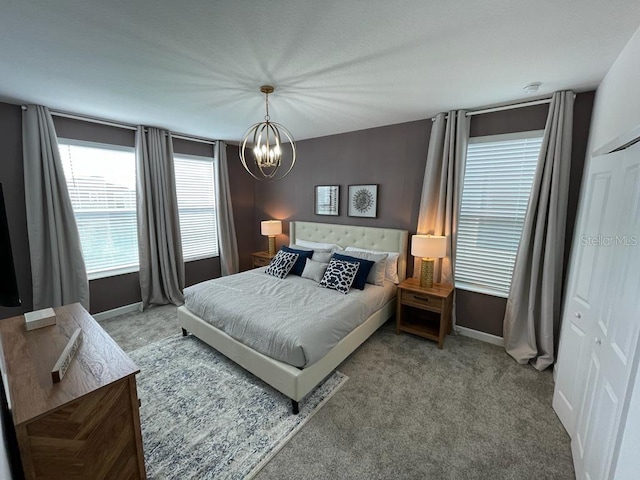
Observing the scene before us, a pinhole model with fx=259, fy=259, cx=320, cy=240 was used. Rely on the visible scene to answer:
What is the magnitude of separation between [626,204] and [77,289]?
16.5ft

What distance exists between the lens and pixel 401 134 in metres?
3.37

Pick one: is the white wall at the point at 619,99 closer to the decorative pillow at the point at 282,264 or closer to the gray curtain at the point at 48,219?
the decorative pillow at the point at 282,264

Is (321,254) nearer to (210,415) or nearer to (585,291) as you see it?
(210,415)

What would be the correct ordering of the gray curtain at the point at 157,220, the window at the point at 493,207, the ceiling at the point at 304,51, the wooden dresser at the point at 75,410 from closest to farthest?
the wooden dresser at the point at 75,410 < the ceiling at the point at 304,51 < the window at the point at 493,207 < the gray curtain at the point at 157,220

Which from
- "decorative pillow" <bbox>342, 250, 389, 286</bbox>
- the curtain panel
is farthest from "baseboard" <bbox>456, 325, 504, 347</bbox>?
"decorative pillow" <bbox>342, 250, 389, 286</bbox>

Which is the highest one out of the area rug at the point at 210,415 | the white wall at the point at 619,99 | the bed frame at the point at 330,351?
the white wall at the point at 619,99

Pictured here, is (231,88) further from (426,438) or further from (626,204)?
(426,438)

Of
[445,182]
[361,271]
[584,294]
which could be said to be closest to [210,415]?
[361,271]

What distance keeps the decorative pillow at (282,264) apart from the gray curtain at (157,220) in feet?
5.24

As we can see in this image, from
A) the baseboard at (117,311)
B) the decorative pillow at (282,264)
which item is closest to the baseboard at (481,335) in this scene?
A: the decorative pillow at (282,264)

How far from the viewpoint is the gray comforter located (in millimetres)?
2053


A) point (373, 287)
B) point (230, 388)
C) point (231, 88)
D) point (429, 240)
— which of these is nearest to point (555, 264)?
point (429, 240)

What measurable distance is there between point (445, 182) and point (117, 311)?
463 cm

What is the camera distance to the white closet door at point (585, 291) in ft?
5.22
